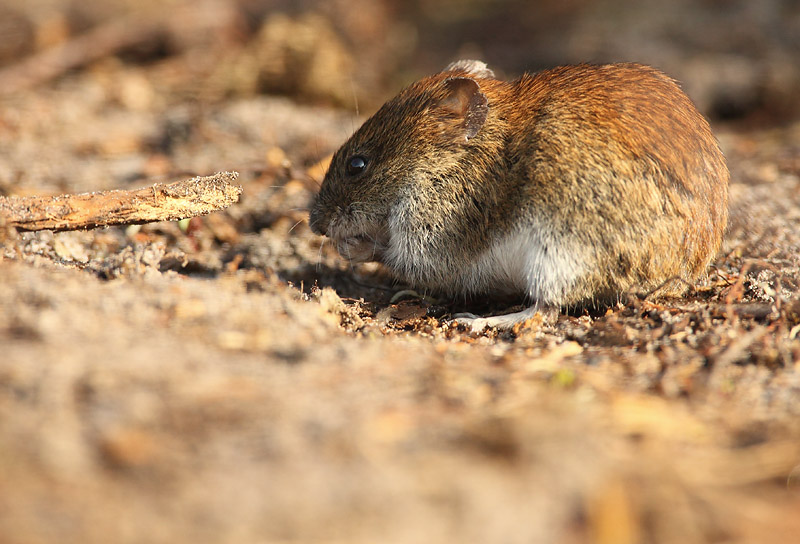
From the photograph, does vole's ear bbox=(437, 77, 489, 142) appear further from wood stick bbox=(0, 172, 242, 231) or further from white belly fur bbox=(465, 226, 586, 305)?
wood stick bbox=(0, 172, 242, 231)

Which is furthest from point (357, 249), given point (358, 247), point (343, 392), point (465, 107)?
point (343, 392)

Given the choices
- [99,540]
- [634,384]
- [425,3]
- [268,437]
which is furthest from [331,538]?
[425,3]

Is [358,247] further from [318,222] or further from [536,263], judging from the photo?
[536,263]

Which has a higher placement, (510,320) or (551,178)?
(551,178)

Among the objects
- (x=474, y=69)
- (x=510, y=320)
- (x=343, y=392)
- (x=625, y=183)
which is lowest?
(x=343, y=392)

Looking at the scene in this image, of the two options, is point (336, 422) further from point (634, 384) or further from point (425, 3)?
point (425, 3)

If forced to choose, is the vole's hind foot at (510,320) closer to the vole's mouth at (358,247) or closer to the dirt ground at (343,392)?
the dirt ground at (343,392)

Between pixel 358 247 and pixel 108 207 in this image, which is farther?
pixel 358 247
